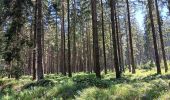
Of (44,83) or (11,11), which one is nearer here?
(44,83)

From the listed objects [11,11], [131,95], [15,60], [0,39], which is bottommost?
[131,95]

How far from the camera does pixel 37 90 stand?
12266 mm

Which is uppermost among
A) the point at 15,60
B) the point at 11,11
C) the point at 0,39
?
the point at 11,11

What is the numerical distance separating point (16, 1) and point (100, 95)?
18143 millimetres

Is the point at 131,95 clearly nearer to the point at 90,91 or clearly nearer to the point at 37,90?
the point at 90,91

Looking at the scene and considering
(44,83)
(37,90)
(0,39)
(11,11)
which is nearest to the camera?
(37,90)

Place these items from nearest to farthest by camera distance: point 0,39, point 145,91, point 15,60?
1. point 145,91
2. point 15,60
3. point 0,39

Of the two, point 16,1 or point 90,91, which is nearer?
point 90,91

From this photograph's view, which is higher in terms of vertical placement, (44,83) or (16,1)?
(16,1)

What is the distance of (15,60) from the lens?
27.9 metres

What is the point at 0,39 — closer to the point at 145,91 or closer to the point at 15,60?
the point at 15,60

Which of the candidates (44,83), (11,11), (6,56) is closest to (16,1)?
(11,11)

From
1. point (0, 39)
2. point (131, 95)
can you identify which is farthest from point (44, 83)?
point (0, 39)

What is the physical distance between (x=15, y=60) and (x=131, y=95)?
1988 cm
